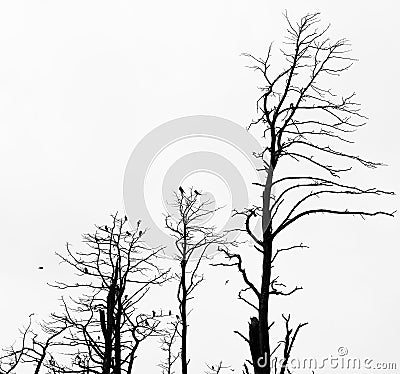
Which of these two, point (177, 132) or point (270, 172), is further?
point (177, 132)

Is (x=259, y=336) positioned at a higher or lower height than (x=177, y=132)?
lower

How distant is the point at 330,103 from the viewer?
9.30 metres

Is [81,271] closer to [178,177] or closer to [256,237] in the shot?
[178,177]

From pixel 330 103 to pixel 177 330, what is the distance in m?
13.1

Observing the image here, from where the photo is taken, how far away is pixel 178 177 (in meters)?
20.8

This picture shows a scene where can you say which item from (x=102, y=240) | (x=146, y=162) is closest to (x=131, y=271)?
(x=102, y=240)

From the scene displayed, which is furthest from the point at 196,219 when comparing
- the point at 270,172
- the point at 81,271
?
the point at 270,172

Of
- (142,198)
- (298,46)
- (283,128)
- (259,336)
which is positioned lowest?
(259,336)

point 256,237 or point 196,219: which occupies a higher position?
point 196,219

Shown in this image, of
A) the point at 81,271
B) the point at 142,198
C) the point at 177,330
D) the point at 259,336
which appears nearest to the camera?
the point at 259,336

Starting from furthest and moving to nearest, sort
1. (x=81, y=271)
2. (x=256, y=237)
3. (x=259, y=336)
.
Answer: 1. (x=81, y=271)
2. (x=256, y=237)
3. (x=259, y=336)

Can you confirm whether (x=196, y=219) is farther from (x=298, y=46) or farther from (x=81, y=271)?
(x=298, y=46)

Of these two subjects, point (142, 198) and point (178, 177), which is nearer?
point (142, 198)

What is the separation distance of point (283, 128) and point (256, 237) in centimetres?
163
